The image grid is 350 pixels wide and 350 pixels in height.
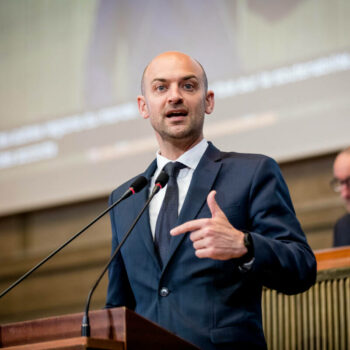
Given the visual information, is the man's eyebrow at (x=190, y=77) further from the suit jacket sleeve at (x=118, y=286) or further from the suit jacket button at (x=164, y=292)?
the suit jacket button at (x=164, y=292)

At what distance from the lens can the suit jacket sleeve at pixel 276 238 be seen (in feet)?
6.41

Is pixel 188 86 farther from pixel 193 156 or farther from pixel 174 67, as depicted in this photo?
pixel 193 156

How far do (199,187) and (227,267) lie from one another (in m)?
0.31

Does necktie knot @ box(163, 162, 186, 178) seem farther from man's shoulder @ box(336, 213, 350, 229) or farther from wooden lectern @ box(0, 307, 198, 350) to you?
man's shoulder @ box(336, 213, 350, 229)

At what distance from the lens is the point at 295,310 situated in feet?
10.7

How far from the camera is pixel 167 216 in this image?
2.29 metres

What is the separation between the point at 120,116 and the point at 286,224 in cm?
413

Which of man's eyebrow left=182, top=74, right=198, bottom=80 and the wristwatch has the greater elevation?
man's eyebrow left=182, top=74, right=198, bottom=80

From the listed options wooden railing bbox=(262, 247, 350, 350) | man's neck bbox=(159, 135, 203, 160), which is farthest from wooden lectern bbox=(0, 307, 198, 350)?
wooden railing bbox=(262, 247, 350, 350)

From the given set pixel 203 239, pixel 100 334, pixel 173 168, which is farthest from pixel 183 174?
pixel 100 334

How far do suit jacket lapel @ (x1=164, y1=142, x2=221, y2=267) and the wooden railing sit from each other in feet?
3.63

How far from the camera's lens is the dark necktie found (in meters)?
2.24

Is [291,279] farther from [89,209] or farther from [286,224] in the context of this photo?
[89,209]

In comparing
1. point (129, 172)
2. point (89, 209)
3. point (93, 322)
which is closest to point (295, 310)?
point (93, 322)
